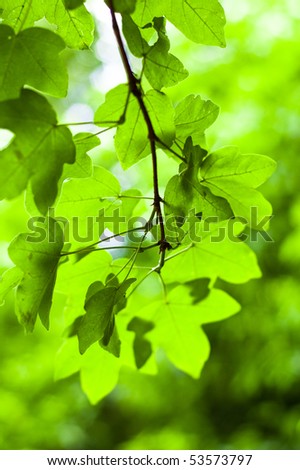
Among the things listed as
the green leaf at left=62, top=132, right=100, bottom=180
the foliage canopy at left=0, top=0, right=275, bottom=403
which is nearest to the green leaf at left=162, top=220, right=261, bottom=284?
the foliage canopy at left=0, top=0, right=275, bottom=403

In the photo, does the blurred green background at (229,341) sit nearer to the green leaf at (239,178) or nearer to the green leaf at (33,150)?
the green leaf at (239,178)

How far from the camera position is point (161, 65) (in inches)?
38.4

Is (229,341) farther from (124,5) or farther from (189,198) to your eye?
(124,5)

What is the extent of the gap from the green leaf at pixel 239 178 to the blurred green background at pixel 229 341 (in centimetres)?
241

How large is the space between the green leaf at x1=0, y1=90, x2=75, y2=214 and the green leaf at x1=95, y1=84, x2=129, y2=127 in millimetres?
148

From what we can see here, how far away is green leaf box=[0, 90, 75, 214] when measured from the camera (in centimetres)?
78

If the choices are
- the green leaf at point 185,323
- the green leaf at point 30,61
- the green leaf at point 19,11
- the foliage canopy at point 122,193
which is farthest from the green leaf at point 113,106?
the green leaf at point 185,323

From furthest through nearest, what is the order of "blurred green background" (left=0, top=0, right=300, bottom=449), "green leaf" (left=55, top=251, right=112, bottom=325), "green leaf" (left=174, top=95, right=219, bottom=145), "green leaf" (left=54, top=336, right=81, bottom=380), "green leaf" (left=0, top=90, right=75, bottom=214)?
"blurred green background" (left=0, top=0, right=300, bottom=449)
"green leaf" (left=54, top=336, right=81, bottom=380)
"green leaf" (left=55, top=251, right=112, bottom=325)
"green leaf" (left=174, top=95, right=219, bottom=145)
"green leaf" (left=0, top=90, right=75, bottom=214)

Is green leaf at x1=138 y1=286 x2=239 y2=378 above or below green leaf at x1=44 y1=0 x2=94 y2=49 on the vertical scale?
below

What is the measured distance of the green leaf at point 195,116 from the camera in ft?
3.44

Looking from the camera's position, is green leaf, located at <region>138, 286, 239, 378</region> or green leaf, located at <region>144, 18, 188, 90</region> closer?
green leaf, located at <region>144, 18, 188, 90</region>

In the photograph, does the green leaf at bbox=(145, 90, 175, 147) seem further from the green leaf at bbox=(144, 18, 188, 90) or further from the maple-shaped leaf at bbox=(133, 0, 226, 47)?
the maple-shaped leaf at bbox=(133, 0, 226, 47)

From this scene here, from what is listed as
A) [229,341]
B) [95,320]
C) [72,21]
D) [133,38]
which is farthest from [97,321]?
[229,341]

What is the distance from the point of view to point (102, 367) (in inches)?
52.0
